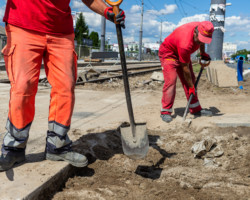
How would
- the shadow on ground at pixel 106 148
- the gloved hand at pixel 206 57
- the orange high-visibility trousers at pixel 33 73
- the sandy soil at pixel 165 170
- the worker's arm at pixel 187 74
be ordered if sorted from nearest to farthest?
the orange high-visibility trousers at pixel 33 73, the sandy soil at pixel 165 170, the shadow on ground at pixel 106 148, the worker's arm at pixel 187 74, the gloved hand at pixel 206 57

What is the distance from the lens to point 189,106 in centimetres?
535

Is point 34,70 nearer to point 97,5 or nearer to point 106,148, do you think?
point 97,5

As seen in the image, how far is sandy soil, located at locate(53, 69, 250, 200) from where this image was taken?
2553 millimetres

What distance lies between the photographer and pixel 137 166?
326 centimetres

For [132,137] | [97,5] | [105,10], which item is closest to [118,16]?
[105,10]

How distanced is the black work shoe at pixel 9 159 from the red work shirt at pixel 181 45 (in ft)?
9.70

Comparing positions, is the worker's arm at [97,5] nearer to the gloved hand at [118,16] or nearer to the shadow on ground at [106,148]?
the gloved hand at [118,16]

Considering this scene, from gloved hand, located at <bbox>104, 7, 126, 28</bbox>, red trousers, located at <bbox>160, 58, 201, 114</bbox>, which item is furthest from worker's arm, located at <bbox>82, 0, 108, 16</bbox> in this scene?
red trousers, located at <bbox>160, 58, 201, 114</bbox>

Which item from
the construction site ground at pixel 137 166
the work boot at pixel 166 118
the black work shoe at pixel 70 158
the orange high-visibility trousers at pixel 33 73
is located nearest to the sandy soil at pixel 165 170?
the construction site ground at pixel 137 166

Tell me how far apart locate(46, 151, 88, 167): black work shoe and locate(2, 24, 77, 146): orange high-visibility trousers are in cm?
24

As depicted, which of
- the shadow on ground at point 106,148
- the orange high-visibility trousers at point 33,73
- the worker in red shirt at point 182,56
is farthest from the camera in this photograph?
the worker in red shirt at point 182,56

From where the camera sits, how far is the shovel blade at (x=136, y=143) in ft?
9.33

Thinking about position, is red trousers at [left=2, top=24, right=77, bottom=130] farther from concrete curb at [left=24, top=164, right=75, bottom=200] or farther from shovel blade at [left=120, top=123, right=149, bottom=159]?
shovel blade at [left=120, top=123, right=149, bottom=159]

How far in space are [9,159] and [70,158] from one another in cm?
53
